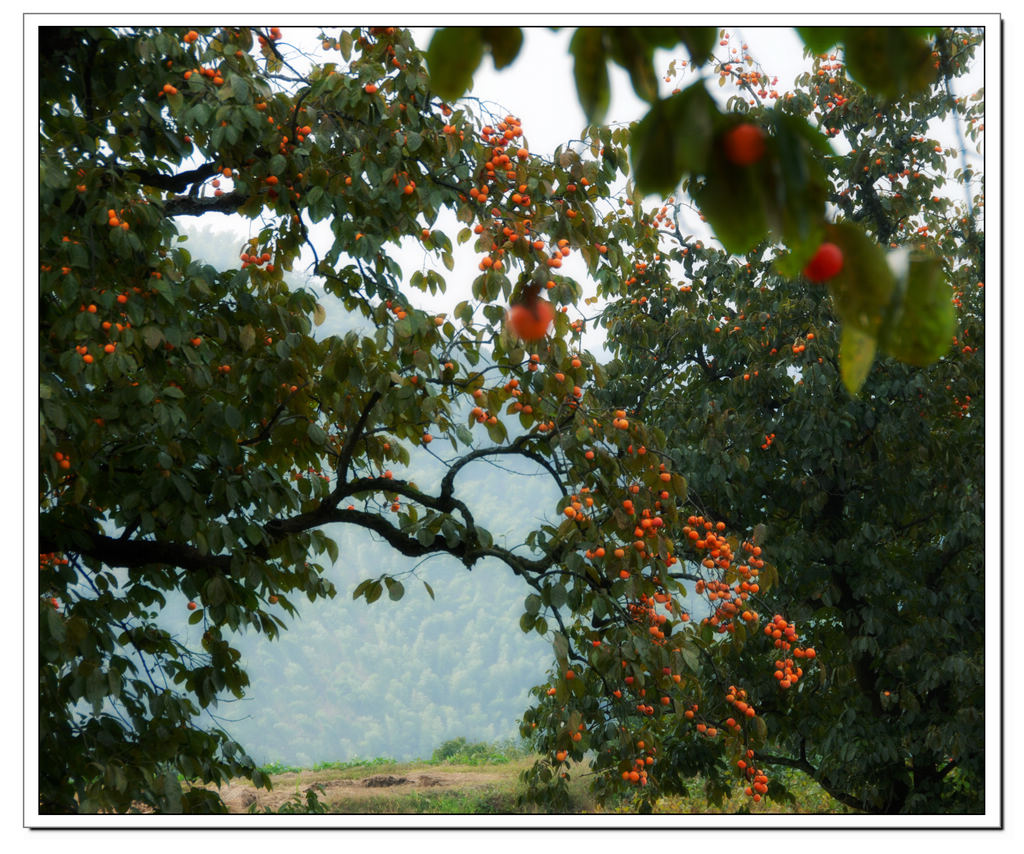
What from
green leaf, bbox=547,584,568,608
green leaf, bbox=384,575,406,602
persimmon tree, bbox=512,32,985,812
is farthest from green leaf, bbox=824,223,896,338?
persimmon tree, bbox=512,32,985,812

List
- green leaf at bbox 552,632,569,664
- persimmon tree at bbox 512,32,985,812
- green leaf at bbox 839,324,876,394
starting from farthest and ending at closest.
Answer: persimmon tree at bbox 512,32,985,812
green leaf at bbox 552,632,569,664
green leaf at bbox 839,324,876,394

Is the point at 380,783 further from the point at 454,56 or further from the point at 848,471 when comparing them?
the point at 454,56

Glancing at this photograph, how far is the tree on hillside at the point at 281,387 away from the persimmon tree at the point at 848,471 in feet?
4.22

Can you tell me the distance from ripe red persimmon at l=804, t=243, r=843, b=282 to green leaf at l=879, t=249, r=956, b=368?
0.03 m

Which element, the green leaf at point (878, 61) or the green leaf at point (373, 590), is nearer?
the green leaf at point (878, 61)

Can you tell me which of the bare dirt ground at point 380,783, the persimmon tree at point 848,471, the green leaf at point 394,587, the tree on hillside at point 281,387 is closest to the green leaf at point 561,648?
the tree on hillside at point 281,387

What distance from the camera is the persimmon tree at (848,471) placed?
327cm

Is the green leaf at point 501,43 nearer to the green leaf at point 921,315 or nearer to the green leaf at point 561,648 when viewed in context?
the green leaf at point 921,315

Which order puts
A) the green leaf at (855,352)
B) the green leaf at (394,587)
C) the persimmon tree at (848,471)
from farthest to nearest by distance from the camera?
1. the persimmon tree at (848,471)
2. the green leaf at (394,587)
3. the green leaf at (855,352)

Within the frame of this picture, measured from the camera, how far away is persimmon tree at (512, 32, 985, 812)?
129 inches

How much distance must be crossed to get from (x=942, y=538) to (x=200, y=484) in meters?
A: 2.67

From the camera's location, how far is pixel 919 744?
332cm

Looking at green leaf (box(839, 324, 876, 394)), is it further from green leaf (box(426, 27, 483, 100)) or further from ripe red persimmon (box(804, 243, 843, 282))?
green leaf (box(426, 27, 483, 100))
